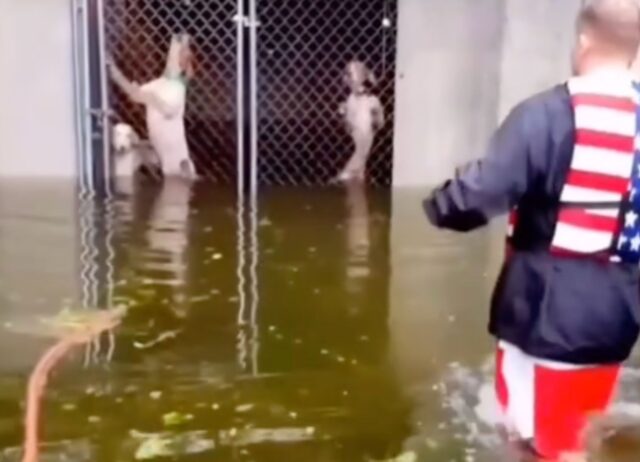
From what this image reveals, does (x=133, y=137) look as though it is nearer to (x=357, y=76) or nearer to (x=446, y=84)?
(x=357, y=76)

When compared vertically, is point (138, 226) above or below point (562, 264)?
below

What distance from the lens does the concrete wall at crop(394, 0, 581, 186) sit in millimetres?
8297

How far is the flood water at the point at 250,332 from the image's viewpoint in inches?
142

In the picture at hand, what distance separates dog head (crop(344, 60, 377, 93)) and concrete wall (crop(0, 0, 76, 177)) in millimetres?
1964

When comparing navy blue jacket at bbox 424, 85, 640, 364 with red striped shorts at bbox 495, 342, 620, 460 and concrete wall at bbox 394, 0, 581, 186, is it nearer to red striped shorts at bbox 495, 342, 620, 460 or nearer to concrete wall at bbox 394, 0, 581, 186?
red striped shorts at bbox 495, 342, 620, 460

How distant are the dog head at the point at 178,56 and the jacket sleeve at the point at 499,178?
560cm

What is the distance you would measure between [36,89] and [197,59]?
3.79 feet

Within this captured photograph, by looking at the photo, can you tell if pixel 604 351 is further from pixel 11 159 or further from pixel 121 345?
pixel 11 159

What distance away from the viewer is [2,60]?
809 cm

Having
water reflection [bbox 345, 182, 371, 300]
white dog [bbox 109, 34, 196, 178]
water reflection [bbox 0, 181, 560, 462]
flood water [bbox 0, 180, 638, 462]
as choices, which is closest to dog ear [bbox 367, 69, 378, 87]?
water reflection [bbox 345, 182, 371, 300]

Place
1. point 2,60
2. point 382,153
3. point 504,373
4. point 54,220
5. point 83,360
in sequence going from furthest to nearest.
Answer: point 382,153 → point 2,60 → point 54,220 → point 83,360 → point 504,373

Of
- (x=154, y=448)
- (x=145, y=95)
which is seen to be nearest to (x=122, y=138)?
(x=145, y=95)

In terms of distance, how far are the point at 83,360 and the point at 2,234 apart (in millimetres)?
2197

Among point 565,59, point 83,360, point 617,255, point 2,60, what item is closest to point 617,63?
point 617,255
